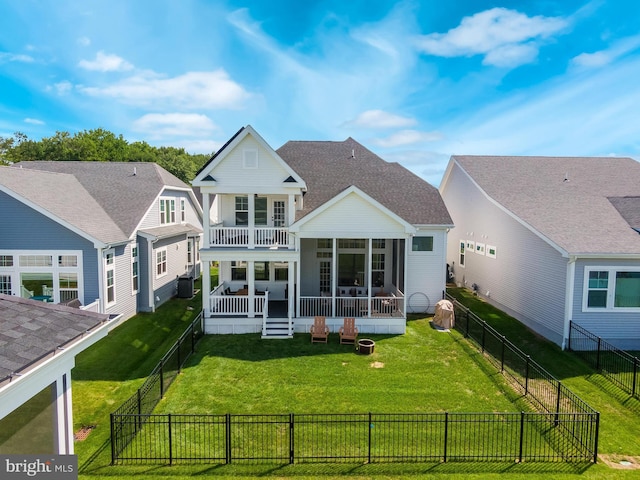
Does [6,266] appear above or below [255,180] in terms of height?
below

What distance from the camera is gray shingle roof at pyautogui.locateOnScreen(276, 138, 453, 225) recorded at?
20.5 m

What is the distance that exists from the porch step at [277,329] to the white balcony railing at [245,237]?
327cm

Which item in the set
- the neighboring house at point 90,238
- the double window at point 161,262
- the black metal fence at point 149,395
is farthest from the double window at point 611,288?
the double window at point 161,262

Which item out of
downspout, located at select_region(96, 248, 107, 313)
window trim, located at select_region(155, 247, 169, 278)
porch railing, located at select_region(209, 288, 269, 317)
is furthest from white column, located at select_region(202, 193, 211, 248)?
window trim, located at select_region(155, 247, 169, 278)

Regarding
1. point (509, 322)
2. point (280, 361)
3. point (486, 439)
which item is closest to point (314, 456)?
point (486, 439)

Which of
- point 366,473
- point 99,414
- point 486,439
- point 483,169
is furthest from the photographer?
point 483,169

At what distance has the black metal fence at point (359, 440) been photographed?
342 inches

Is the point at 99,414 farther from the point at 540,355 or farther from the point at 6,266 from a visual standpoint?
the point at 540,355

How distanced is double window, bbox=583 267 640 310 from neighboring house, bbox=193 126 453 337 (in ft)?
21.0

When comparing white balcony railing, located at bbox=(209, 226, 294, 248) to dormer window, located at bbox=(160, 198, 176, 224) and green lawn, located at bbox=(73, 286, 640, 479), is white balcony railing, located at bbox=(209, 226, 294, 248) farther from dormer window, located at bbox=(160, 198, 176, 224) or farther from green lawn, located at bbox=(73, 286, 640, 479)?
dormer window, located at bbox=(160, 198, 176, 224)

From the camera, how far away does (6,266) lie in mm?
16469

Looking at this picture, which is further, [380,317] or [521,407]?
[380,317]

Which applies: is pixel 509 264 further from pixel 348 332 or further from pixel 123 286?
pixel 123 286

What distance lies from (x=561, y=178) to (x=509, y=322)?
8989 millimetres
